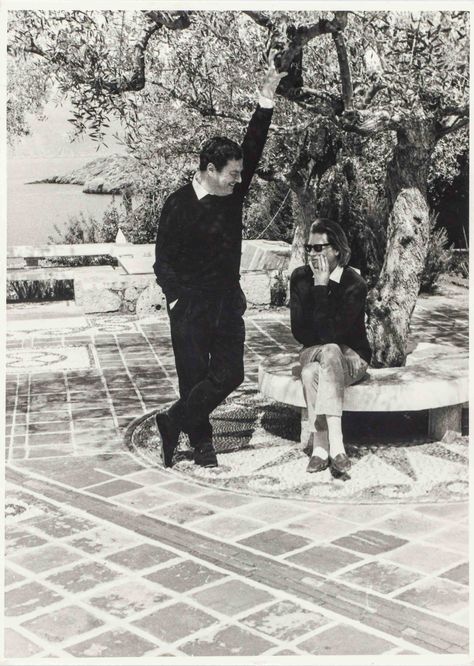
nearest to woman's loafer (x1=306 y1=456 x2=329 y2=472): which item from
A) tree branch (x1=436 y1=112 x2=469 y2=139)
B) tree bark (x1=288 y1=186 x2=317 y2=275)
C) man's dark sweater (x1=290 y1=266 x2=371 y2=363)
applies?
man's dark sweater (x1=290 y1=266 x2=371 y2=363)

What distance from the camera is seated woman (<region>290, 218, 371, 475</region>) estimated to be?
234 inches

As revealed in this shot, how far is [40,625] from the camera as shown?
13.4 ft

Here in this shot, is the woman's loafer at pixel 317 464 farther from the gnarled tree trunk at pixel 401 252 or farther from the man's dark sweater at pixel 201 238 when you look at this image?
the gnarled tree trunk at pixel 401 252

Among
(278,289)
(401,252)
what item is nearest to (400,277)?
(401,252)

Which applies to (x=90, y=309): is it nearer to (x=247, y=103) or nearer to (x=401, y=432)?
(x=247, y=103)

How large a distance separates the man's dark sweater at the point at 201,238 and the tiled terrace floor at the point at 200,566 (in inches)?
50.4

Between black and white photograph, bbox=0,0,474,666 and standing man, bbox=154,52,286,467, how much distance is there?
14mm

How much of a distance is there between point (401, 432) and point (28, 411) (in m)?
3.08

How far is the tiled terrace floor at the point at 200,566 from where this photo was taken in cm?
394

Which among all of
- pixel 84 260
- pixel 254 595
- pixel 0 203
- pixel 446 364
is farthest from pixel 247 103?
pixel 84 260

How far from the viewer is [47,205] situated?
17.0 metres

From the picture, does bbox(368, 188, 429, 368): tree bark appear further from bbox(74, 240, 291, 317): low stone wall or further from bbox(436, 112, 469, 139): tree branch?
bbox(74, 240, 291, 317): low stone wall

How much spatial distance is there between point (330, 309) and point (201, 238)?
0.95 metres

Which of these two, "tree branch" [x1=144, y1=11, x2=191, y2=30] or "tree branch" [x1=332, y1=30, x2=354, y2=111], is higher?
"tree branch" [x1=144, y1=11, x2=191, y2=30]
